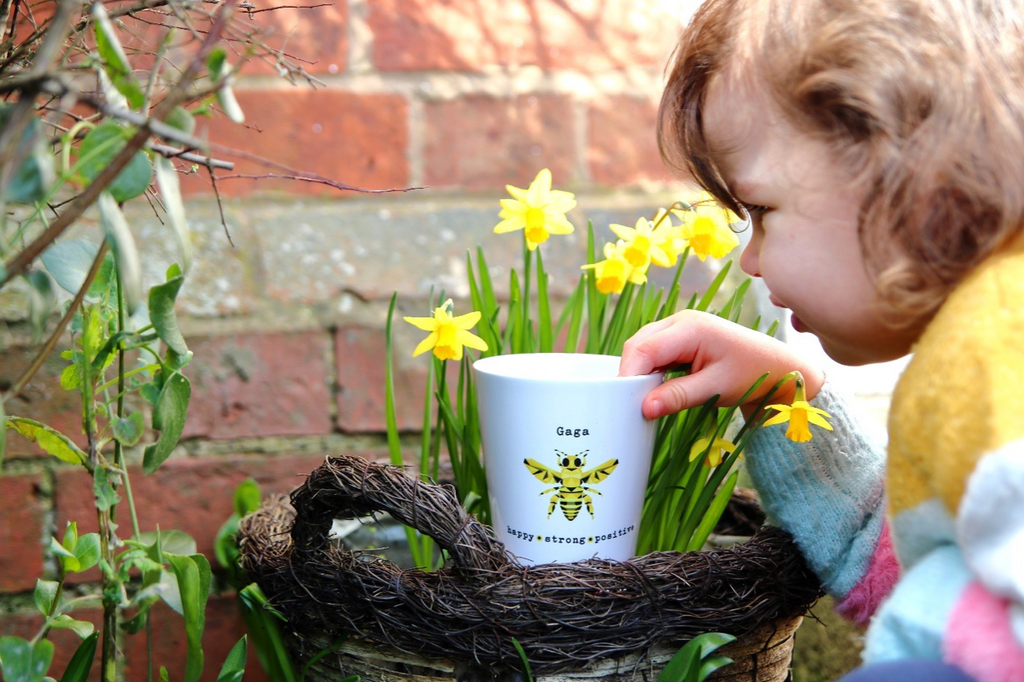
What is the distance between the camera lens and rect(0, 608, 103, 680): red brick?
33.2 inches

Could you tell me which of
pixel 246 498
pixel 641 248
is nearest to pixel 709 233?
pixel 641 248

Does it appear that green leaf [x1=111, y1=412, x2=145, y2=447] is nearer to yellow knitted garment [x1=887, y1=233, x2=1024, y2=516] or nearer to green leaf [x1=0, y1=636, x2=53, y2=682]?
green leaf [x1=0, y1=636, x2=53, y2=682]

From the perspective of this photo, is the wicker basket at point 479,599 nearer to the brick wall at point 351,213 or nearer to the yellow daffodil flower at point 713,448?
the yellow daffodil flower at point 713,448

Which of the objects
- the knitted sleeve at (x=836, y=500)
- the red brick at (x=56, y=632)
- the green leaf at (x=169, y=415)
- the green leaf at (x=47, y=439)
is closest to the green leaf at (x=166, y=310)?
the green leaf at (x=169, y=415)

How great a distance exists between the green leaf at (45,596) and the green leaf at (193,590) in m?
0.07

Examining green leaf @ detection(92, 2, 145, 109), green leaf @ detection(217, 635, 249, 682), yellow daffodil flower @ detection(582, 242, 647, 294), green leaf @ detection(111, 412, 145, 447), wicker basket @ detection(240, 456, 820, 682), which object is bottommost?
green leaf @ detection(217, 635, 249, 682)

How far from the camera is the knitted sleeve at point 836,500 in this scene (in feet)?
2.09

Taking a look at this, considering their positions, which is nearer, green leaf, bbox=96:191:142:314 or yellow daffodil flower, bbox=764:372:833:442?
green leaf, bbox=96:191:142:314

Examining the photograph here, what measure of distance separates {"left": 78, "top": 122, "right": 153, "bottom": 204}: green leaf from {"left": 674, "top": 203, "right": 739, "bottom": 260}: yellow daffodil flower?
460 millimetres

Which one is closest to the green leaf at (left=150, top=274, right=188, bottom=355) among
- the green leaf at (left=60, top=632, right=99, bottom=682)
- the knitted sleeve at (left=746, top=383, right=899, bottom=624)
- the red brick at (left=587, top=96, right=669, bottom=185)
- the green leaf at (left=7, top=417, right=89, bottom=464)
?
the green leaf at (left=7, top=417, right=89, bottom=464)

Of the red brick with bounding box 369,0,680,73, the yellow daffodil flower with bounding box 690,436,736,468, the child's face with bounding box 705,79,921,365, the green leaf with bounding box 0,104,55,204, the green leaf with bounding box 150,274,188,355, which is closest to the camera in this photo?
the green leaf with bounding box 0,104,55,204

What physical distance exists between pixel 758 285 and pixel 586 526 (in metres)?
0.54

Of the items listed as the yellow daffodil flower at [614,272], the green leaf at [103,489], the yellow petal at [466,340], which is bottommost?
the green leaf at [103,489]

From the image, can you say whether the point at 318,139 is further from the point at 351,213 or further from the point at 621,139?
the point at 621,139
